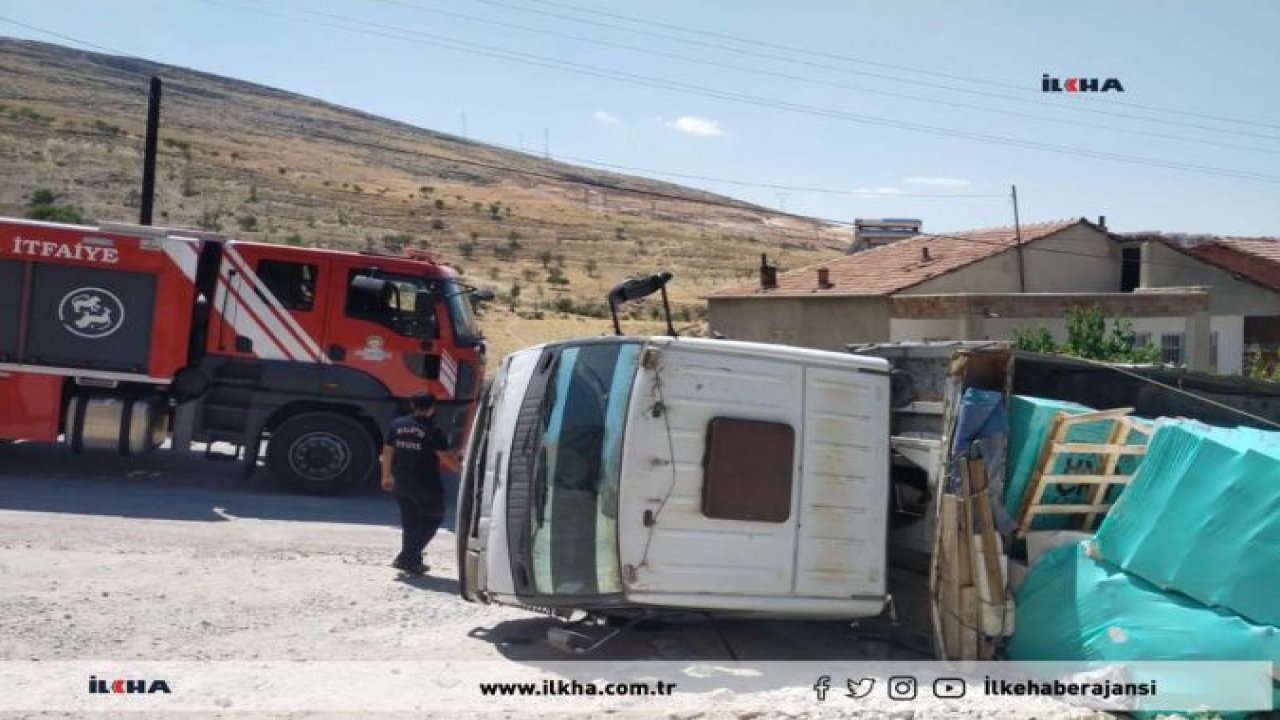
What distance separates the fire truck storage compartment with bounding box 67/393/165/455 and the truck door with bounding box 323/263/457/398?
6.29 feet

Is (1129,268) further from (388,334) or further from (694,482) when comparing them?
(694,482)

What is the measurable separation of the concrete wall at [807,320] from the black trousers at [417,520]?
53.0ft

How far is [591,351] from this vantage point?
21.4 feet

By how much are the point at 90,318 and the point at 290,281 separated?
80.5 inches

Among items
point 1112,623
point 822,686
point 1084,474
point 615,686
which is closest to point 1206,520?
point 1112,623

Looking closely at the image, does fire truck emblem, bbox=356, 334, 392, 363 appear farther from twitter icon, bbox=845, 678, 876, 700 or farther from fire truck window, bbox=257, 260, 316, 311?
twitter icon, bbox=845, 678, 876, 700

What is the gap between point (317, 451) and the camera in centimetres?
1215

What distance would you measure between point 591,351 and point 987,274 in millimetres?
20342

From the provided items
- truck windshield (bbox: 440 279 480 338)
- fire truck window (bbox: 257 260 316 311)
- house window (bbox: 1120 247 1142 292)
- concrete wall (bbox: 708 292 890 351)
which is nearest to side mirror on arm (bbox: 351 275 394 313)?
fire truck window (bbox: 257 260 316 311)

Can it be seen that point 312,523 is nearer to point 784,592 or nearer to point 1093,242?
point 784,592

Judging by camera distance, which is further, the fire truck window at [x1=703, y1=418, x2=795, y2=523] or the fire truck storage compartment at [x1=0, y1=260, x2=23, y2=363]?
the fire truck storage compartment at [x1=0, y1=260, x2=23, y2=363]

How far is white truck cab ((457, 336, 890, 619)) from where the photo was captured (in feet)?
20.3

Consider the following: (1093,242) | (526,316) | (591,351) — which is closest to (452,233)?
(526,316)

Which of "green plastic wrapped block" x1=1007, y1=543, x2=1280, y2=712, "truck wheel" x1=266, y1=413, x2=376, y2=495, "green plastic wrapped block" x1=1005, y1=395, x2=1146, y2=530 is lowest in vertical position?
"green plastic wrapped block" x1=1007, y1=543, x2=1280, y2=712
